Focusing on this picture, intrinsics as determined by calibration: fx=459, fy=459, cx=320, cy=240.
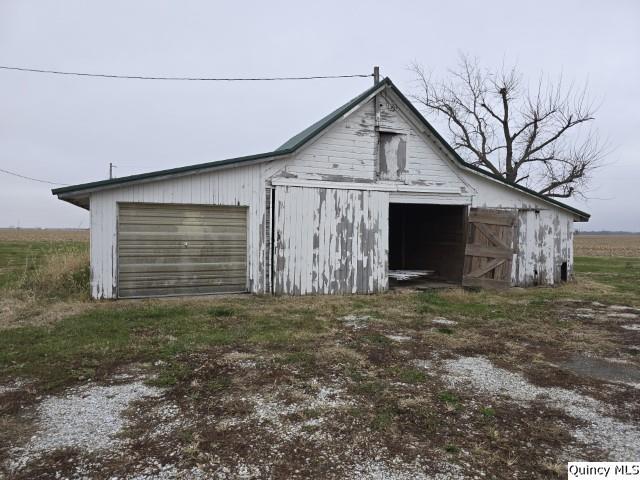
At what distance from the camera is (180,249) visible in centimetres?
1012

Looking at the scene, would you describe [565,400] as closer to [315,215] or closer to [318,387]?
[318,387]

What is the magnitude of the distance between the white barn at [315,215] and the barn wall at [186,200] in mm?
22

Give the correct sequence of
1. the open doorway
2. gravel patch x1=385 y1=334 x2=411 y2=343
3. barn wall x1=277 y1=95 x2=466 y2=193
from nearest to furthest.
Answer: gravel patch x1=385 y1=334 x2=411 y2=343 < barn wall x1=277 y1=95 x2=466 y2=193 < the open doorway

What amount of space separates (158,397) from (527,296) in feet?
32.2

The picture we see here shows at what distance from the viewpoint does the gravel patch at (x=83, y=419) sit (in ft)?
11.0

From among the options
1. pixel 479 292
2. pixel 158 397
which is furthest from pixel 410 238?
pixel 158 397

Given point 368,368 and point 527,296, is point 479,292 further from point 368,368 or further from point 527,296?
point 368,368

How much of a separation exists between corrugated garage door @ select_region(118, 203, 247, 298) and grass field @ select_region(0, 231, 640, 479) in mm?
1109

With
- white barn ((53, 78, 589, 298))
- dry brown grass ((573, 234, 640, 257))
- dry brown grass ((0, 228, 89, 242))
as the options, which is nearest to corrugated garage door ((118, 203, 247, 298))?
white barn ((53, 78, 589, 298))

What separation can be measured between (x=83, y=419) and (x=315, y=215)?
773 centimetres

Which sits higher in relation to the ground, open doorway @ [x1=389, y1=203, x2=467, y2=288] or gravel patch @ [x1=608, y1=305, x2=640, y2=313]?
open doorway @ [x1=389, y1=203, x2=467, y2=288]

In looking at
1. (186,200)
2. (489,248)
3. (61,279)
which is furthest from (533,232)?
(61,279)

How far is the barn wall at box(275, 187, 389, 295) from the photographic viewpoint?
10.8 m

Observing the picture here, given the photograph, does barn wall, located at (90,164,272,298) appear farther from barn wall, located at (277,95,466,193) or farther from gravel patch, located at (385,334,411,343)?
gravel patch, located at (385,334,411,343)
